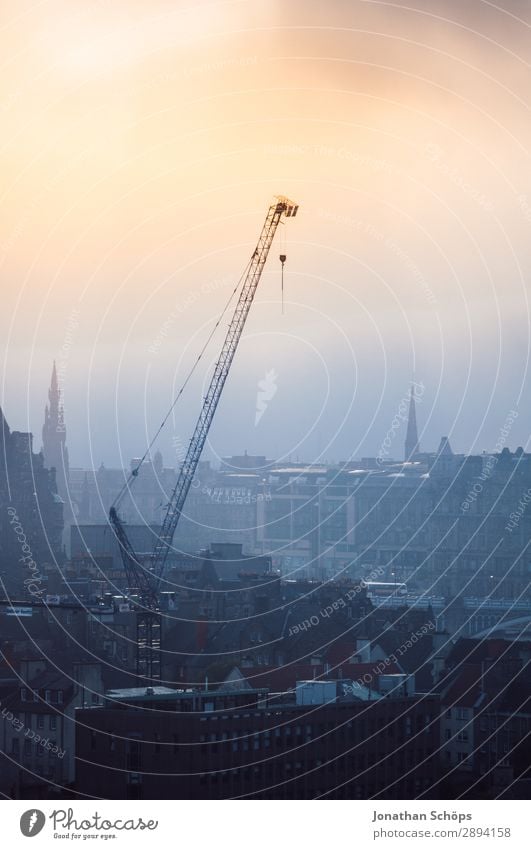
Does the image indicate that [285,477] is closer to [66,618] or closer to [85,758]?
[66,618]

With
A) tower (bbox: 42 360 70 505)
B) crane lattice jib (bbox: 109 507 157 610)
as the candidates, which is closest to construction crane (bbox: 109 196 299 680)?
crane lattice jib (bbox: 109 507 157 610)

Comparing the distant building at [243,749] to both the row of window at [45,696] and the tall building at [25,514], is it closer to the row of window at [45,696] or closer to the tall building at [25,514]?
the row of window at [45,696]

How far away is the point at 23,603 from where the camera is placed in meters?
30.1

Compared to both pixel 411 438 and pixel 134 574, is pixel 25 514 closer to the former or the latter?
pixel 134 574

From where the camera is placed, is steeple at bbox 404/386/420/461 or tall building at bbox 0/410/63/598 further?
steeple at bbox 404/386/420/461

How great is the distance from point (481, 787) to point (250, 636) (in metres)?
11.5

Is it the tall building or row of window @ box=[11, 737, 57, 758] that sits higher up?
the tall building

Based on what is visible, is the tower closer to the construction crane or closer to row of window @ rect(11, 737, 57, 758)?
the construction crane

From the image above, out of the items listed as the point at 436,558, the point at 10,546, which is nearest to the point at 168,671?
the point at 10,546
